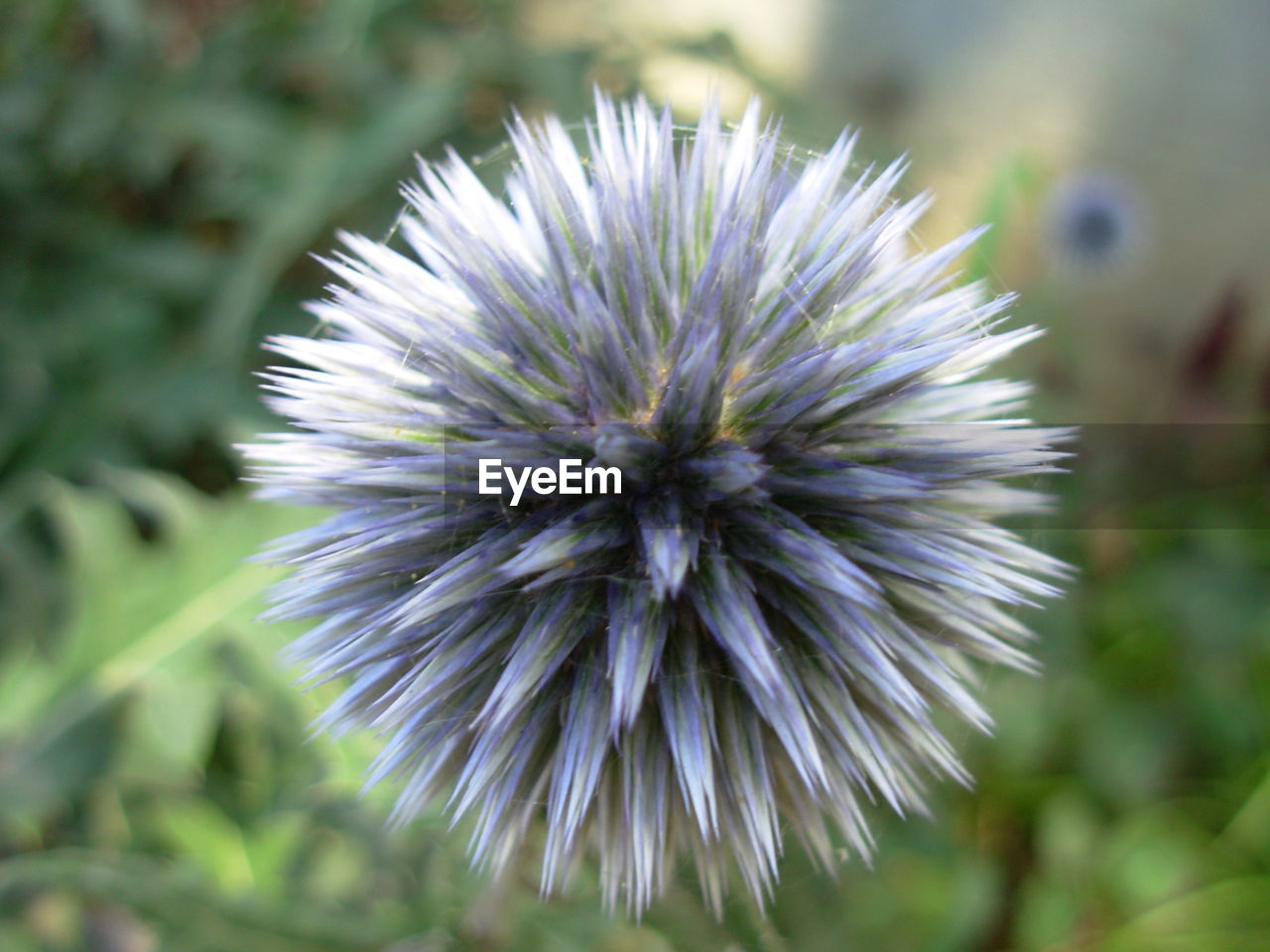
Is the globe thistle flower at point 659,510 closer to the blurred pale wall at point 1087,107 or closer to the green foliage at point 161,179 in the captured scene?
the green foliage at point 161,179

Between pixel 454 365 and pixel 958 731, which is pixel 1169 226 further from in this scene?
pixel 454 365

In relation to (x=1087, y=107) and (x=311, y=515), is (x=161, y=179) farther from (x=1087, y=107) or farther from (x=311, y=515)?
(x=1087, y=107)

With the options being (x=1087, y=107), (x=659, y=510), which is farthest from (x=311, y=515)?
(x=1087, y=107)

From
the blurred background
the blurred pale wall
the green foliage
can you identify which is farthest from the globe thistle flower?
the blurred pale wall

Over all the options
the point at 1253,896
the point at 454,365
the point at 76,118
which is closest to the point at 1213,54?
the point at 1253,896

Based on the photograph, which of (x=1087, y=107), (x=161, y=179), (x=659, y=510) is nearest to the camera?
(x=659, y=510)
